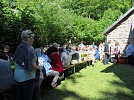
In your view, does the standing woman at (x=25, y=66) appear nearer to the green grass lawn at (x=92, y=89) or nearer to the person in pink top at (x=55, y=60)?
the green grass lawn at (x=92, y=89)

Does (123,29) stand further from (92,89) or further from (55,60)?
(55,60)

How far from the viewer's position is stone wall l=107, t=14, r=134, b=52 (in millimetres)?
16812

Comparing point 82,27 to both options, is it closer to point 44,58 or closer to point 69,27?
point 69,27

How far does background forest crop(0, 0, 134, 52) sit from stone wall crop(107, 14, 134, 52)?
3.44 meters

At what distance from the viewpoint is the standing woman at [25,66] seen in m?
4.13

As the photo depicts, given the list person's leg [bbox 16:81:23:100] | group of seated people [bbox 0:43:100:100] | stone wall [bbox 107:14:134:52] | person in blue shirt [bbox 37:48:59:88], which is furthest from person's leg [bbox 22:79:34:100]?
stone wall [bbox 107:14:134:52]

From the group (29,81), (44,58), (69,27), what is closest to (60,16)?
(69,27)

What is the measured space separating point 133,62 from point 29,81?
1123cm

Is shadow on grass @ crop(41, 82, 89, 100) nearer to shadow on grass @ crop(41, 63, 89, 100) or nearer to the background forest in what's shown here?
shadow on grass @ crop(41, 63, 89, 100)

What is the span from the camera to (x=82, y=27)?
27250mm

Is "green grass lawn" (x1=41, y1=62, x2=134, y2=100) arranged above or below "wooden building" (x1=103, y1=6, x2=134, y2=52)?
below

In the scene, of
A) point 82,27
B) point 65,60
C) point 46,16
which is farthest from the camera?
point 82,27

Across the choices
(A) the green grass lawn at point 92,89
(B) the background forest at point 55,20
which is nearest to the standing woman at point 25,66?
(A) the green grass lawn at point 92,89

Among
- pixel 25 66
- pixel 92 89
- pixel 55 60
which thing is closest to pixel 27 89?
pixel 25 66
